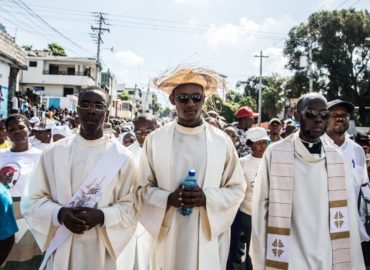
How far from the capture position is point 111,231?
2938mm

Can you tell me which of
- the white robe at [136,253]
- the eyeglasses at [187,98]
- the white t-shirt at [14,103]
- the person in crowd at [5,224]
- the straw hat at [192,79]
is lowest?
the white robe at [136,253]

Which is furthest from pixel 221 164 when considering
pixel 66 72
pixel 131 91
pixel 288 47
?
pixel 131 91

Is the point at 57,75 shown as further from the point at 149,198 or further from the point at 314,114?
the point at 314,114

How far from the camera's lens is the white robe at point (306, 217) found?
3.03 meters

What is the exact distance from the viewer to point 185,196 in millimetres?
2949

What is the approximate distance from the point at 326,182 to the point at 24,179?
3004 mm

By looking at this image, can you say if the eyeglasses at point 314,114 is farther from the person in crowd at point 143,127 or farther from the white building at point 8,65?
the white building at point 8,65

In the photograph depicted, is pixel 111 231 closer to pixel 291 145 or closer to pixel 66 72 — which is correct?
pixel 291 145

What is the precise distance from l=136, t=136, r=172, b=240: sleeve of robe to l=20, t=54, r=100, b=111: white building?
4154cm

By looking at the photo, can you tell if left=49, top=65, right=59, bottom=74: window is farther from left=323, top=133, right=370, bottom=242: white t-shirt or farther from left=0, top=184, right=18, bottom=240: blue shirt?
left=0, top=184, right=18, bottom=240: blue shirt

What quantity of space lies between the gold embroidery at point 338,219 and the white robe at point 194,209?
30.1 inches

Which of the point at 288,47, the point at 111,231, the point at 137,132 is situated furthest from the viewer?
the point at 288,47

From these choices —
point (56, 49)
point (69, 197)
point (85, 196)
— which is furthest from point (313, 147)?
point (56, 49)

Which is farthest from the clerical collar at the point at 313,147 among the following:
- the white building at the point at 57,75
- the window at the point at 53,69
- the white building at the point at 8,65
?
the window at the point at 53,69
